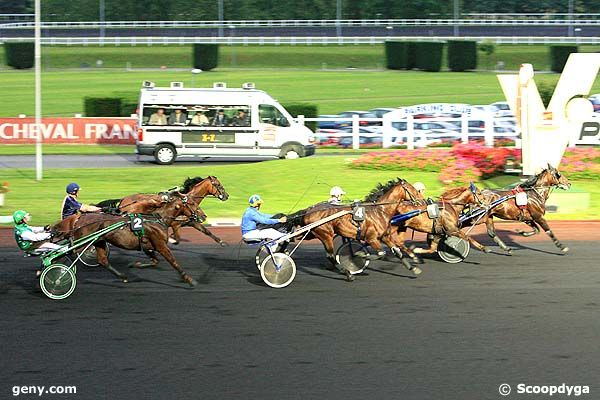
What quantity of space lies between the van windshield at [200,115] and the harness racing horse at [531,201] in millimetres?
13765

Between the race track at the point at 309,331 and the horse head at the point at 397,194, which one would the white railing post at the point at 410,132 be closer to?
the race track at the point at 309,331

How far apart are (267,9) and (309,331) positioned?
220ft

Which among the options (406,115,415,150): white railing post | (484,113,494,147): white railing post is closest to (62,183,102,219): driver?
(484,113,494,147): white railing post

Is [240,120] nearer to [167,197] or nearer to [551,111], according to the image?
[551,111]

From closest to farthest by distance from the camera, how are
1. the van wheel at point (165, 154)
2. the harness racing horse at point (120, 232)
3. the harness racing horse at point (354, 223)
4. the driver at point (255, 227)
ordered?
the harness racing horse at point (120, 232) → the driver at point (255, 227) → the harness racing horse at point (354, 223) → the van wheel at point (165, 154)

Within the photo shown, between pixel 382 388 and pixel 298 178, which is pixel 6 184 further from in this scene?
pixel 382 388

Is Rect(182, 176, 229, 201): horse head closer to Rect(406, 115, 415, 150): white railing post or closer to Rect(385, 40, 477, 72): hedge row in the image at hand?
Rect(406, 115, 415, 150): white railing post

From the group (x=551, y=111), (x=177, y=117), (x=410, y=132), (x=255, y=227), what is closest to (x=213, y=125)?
(x=177, y=117)

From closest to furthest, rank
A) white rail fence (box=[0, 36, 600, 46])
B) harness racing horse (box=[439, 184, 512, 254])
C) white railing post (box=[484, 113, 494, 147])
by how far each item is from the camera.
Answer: harness racing horse (box=[439, 184, 512, 254])
white railing post (box=[484, 113, 494, 147])
white rail fence (box=[0, 36, 600, 46])

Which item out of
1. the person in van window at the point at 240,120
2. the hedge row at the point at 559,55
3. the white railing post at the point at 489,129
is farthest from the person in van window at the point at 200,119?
the hedge row at the point at 559,55

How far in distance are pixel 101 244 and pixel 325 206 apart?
3.26 meters

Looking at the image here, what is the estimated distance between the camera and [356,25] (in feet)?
242

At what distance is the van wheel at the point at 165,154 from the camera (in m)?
29.5

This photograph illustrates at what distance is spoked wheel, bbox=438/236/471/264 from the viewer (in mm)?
16062
